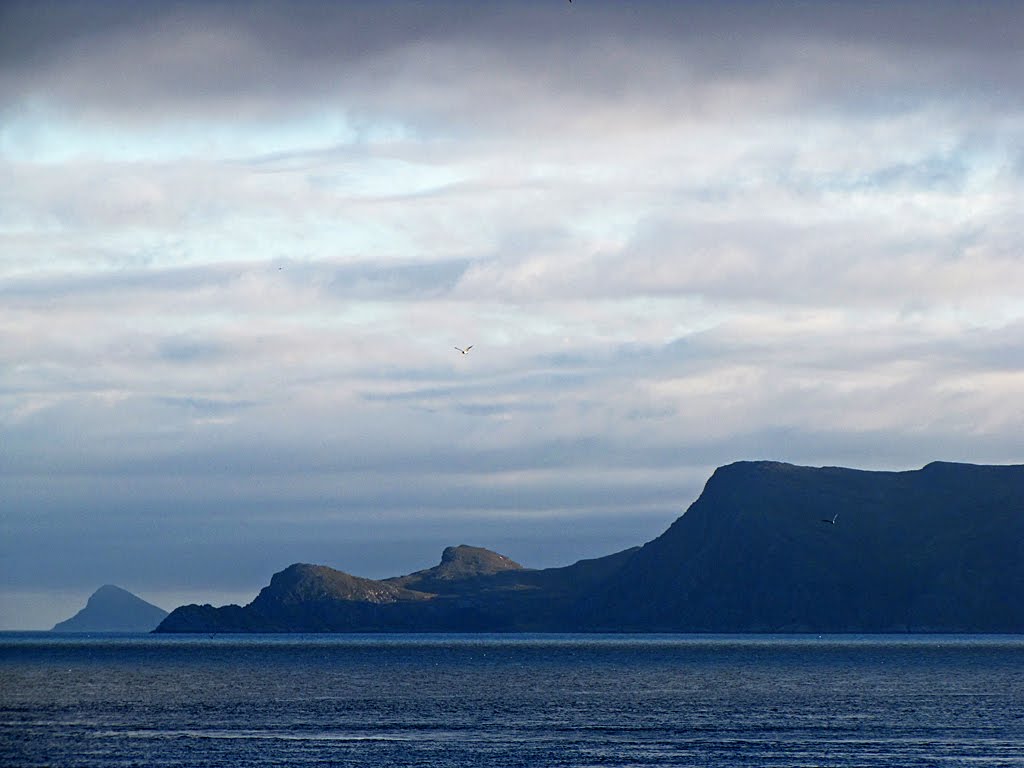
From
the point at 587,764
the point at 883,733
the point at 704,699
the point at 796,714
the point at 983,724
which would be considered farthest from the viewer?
the point at 704,699

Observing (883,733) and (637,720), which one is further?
(637,720)

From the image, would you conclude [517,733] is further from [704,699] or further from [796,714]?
[704,699]

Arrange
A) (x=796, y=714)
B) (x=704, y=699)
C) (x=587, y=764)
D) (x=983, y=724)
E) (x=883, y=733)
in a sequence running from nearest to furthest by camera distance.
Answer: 1. (x=587, y=764)
2. (x=883, y=733)
3. (x=983, y=724)
4. (x=796, y=714)
5. (x=704, y=699)

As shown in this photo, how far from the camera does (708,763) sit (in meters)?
107

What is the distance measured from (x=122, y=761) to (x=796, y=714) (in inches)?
2791

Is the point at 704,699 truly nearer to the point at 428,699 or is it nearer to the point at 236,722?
the point at 428,699

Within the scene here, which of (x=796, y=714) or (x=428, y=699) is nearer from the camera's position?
(x=796, y=714)

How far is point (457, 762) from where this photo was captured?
107188 millimetres

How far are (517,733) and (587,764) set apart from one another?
2400 centimetres

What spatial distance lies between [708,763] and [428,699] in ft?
247

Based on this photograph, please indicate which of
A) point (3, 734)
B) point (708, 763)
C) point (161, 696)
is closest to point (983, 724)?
point (708, 763)

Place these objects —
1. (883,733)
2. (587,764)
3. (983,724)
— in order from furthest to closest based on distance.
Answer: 1. (983,724)
2. (883,733)
3. (587,764)

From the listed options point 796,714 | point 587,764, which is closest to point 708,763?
point 587,764

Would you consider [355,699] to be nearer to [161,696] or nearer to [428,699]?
[428,699]
